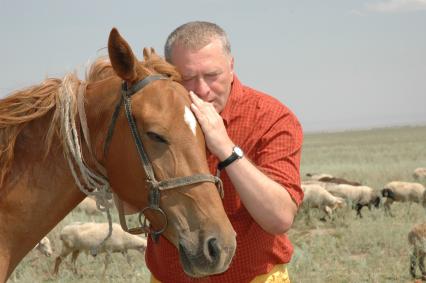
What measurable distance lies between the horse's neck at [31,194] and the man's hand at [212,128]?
69 centimetres

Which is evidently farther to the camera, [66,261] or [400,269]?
[66,261]

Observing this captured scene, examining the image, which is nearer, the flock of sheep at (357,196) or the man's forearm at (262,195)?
the man's forearm at (262,195)

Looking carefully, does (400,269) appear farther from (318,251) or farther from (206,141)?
(206,141)

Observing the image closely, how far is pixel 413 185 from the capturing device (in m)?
17.0

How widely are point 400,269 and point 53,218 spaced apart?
26.1 feet

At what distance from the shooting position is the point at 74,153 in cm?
273

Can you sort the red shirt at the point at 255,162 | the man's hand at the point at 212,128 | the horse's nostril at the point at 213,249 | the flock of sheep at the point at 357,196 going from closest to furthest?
the horse's nostril at the point at 213,249, the man's hand at the point at 212,128, the red shirt at the point at 255,162, the flock of sheep at the point at 357,196

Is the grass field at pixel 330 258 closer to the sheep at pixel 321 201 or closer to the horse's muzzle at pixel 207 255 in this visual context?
the sheep at pixel 321 201

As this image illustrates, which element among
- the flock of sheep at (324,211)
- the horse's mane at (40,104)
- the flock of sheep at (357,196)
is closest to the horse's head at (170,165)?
the horse's mane at (40,104)

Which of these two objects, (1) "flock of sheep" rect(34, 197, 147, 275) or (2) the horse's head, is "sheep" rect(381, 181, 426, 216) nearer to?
(1) "flock of sheep" rect(34, 197, 147, 275)

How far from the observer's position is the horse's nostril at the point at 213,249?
2.45 metres

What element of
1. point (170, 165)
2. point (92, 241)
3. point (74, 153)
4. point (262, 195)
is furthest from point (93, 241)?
point (170, 165)

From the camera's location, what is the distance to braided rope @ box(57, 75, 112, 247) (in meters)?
2.74

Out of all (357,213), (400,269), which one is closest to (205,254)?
(400,269)
